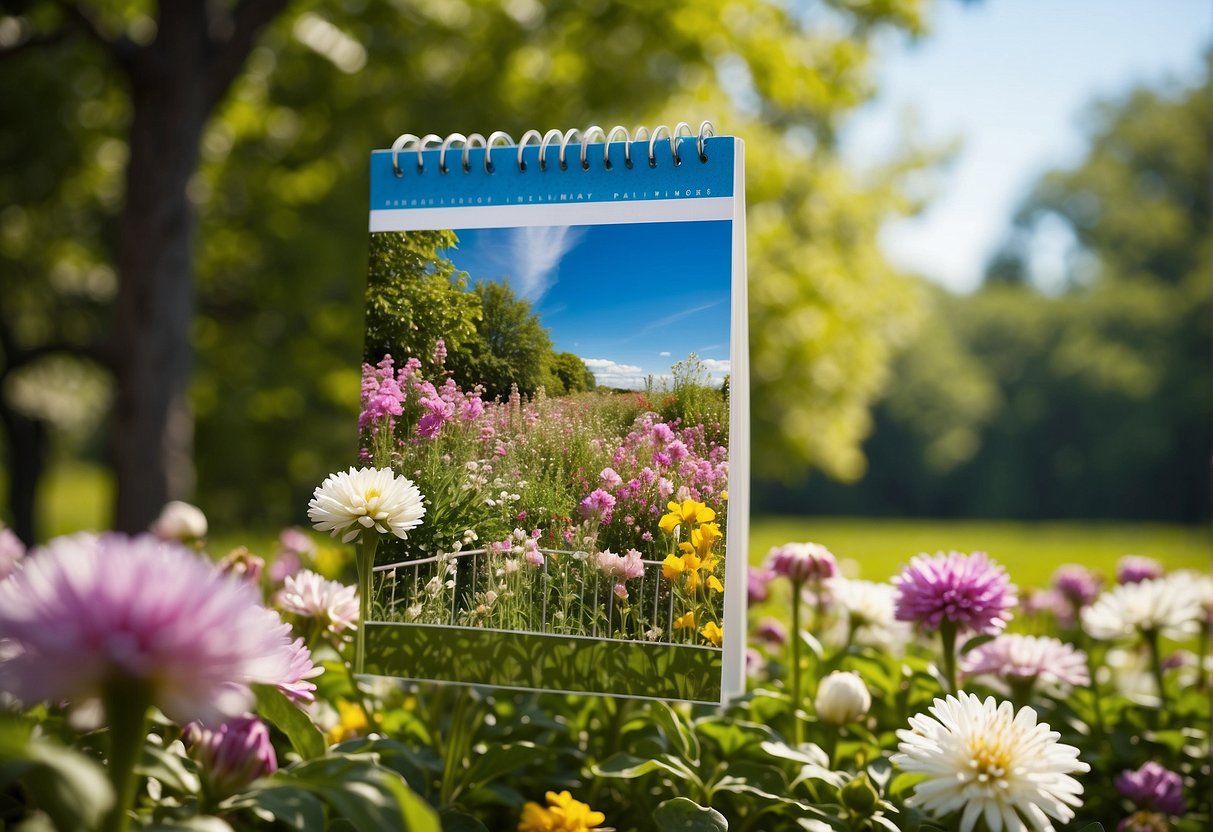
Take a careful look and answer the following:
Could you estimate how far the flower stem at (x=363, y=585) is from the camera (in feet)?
4.43

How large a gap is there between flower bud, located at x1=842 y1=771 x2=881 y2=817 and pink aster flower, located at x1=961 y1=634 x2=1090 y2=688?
18.4 inches

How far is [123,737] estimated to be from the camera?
0.80 metres

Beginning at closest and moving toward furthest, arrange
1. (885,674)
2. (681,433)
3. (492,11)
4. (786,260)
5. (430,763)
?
(681,433) < (430,763) < (885,674) < (492,11) < (786,260)

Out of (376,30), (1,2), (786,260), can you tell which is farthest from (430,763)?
(786,260)

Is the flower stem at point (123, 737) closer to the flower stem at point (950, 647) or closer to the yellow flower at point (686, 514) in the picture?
the yellow flower at point (686, 514)

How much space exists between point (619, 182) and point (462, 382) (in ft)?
1.13

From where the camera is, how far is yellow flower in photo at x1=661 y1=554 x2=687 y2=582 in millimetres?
1291

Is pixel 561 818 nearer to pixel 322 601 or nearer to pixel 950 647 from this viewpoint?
pixel 322 601

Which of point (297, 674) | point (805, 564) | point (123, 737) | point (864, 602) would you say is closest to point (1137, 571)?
point (864, 602)

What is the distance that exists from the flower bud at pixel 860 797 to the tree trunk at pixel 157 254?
4.38 m

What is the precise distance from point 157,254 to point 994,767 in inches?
193

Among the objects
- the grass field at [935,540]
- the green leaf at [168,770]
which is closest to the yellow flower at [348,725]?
the green leaf at [168,770]

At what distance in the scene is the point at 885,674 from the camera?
1.85 m

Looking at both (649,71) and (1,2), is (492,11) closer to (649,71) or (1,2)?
(649,71)
